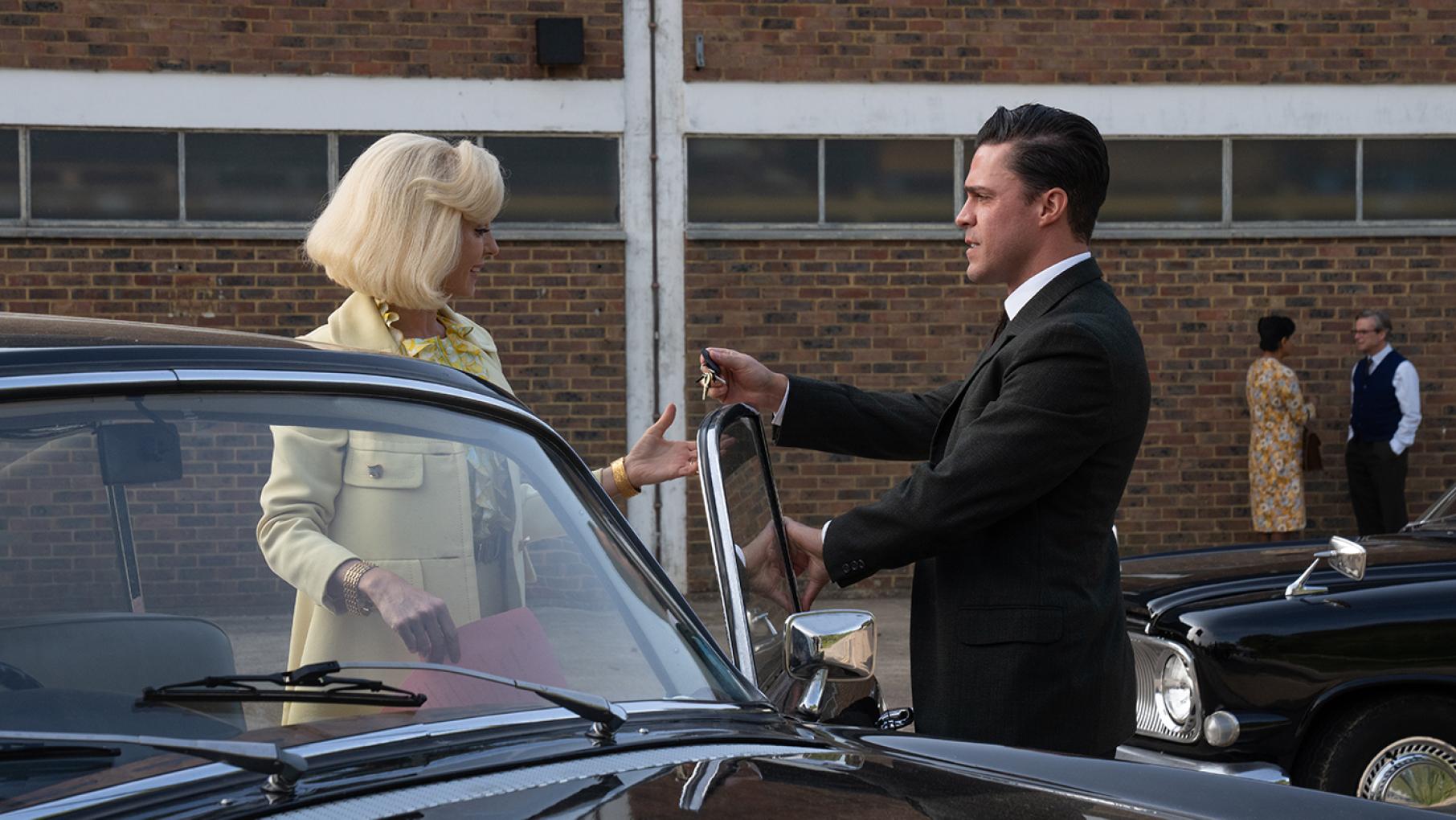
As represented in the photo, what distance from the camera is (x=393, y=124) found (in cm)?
1071

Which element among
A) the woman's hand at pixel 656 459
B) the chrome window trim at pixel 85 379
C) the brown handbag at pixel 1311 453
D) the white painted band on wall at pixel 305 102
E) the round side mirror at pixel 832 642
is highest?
the white painted band on wall at pixel 305 102

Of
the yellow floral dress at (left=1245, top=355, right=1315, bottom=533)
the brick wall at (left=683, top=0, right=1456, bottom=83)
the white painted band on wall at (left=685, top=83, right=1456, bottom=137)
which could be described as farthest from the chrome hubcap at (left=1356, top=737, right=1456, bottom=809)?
the brick wall at (left=683, top=0, right=1456, bottom=83)

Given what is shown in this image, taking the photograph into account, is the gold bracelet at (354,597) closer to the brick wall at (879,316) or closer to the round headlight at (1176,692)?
the round headlight at (1176,692)

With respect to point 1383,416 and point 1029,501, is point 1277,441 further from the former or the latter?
point 1029,501

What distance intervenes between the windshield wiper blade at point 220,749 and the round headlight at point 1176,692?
3.87 meters

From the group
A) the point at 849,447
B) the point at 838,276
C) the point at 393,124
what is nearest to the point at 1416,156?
the point at 838,276

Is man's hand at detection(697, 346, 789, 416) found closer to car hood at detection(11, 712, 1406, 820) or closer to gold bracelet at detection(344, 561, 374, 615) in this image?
car hood at detection(11, 712, 1406, 820)

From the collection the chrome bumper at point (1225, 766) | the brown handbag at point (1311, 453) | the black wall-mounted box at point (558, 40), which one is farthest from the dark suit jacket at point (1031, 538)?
the brown handbag at point (1311, 453)

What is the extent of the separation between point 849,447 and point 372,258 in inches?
41.8

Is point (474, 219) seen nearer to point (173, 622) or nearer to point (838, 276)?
point (173, 622)

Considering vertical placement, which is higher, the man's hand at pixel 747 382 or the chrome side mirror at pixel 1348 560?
the man's hand at pixel 747 382

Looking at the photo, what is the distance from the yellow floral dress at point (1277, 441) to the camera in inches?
436

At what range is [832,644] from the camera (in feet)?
7.48

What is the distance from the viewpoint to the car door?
246cm
